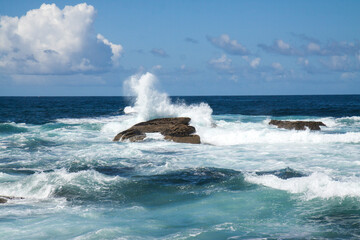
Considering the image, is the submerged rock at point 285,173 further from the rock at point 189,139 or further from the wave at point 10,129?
the wave at point 10,129

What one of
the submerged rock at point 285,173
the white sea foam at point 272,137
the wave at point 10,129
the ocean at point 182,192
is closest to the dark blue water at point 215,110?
the wave at point 10,129

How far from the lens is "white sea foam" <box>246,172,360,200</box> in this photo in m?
8.53

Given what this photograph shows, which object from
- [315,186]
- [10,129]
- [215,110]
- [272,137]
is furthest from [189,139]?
[215,110]

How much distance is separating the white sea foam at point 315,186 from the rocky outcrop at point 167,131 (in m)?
8.07

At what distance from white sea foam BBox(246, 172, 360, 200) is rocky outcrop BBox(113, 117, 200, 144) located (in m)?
8.07

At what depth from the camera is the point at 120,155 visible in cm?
1451

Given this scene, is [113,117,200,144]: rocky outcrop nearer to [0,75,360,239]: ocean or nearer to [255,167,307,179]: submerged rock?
[0,75,360,239]: ocean

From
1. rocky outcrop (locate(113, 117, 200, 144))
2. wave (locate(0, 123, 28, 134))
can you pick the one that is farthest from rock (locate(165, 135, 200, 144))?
wave (locate(0, 123, 28, 134))

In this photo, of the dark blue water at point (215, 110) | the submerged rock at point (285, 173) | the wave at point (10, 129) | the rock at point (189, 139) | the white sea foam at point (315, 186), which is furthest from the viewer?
the dark blue water at point (215, 110)

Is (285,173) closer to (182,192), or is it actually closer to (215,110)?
(182,192)

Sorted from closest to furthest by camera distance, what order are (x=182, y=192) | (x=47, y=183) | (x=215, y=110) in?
(x=182, y=192) < (x=47, y=183) < (x=215, y=110)

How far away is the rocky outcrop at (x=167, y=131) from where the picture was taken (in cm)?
1803

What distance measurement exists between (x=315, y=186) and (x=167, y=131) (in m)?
10.8

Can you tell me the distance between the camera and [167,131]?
19.1m
